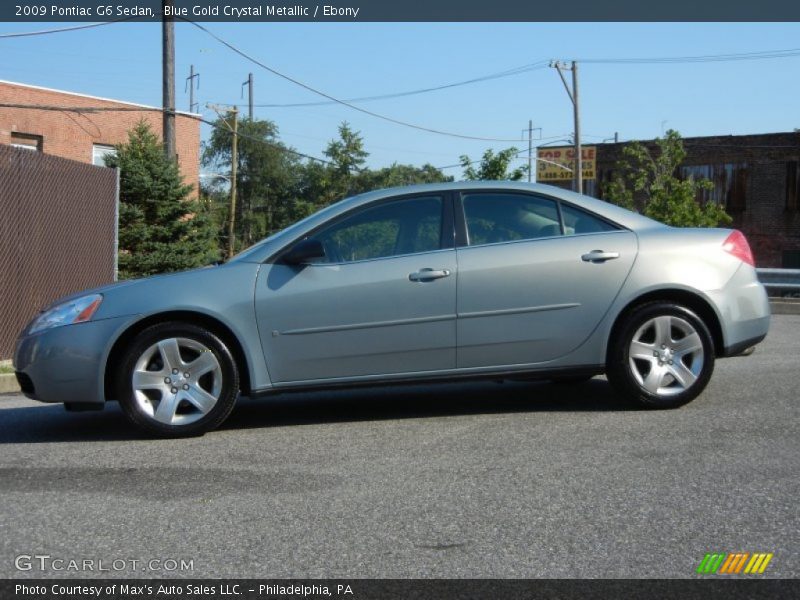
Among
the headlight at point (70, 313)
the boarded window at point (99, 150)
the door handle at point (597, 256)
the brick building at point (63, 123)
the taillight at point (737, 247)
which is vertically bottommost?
the headlight at point (70, 313)

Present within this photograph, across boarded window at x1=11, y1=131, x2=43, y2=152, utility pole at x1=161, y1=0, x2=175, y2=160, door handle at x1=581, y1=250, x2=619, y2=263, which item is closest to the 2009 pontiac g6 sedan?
door handle at x1=581, y1=250, x2=619, y2=263

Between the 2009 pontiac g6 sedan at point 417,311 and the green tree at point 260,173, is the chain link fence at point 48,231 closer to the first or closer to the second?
the 2009 pontiac g6 sedan at point 417,311

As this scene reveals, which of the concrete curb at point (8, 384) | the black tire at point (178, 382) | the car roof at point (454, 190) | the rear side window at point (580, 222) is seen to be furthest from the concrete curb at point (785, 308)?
the black tire at point (178, 382)

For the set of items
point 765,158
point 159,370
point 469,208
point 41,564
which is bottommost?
point 41,564

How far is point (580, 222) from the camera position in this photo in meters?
6.53

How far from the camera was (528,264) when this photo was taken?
6234mm

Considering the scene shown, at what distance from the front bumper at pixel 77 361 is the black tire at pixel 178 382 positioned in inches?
5.5

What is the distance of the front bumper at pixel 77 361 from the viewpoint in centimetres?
588

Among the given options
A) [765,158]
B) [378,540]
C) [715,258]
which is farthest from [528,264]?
[765,158]

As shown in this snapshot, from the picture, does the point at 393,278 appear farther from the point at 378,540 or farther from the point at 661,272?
the point at 378,540

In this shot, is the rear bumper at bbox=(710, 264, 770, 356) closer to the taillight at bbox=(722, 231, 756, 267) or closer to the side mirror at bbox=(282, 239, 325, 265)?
the taillight at bbox=(722, 231, 756, 267)

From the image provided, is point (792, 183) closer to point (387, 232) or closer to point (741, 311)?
point (741, 311)

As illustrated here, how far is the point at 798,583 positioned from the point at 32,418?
531 cm

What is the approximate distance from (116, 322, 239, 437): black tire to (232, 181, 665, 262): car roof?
687mm
